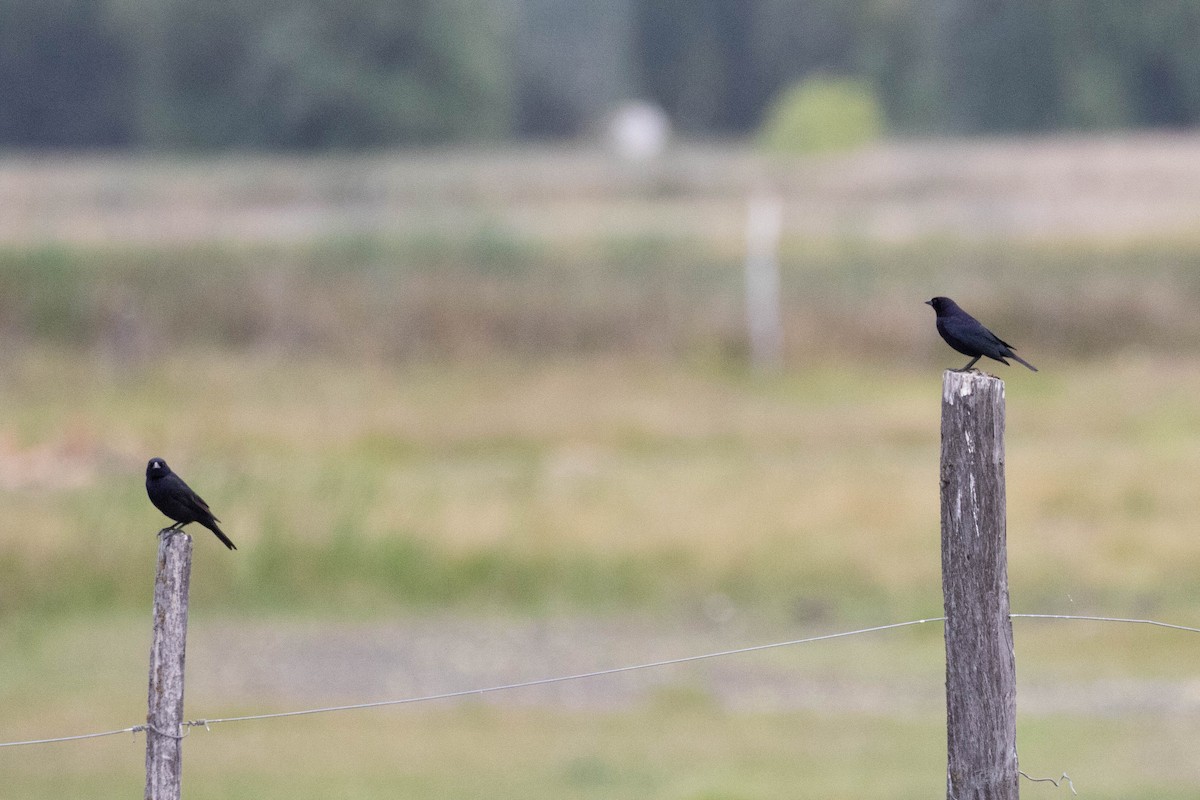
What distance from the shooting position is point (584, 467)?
59.3 feet

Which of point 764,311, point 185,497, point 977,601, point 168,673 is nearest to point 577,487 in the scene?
point 764,311

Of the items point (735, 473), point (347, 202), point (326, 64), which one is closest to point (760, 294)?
point (735, 473)

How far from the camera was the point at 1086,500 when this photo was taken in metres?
15.5

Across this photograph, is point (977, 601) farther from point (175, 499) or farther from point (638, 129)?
point (638, 129)

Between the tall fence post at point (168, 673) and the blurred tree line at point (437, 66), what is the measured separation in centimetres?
5590

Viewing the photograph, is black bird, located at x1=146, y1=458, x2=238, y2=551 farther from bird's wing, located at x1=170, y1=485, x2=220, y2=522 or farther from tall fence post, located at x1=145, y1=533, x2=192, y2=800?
tall fence post, located at x1=145, y1=533, x2=192, y2=800

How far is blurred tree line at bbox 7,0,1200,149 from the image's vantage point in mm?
58781

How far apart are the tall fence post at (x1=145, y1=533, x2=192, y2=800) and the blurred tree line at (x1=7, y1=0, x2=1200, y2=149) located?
55.9 m

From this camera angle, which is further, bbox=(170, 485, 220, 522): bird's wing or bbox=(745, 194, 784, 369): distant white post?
bbox=(745, 194, 784, 369): distant white post

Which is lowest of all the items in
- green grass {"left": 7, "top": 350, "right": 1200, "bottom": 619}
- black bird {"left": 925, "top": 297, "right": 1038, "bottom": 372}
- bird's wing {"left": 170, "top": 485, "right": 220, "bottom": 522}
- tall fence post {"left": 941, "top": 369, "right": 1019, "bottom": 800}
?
tall fence post {"left": 941, "top": 369, "right": 1019, "bottom": 800}

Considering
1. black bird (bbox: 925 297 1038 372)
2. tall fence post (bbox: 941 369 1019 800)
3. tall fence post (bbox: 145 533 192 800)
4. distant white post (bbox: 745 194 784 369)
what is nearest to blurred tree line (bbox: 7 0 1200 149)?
distant white post (bbox: 745 194 784 369)

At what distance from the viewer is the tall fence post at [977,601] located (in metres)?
3.97

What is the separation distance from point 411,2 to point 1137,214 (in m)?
33.9

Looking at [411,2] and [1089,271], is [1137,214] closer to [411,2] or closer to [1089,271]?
[1089,271]
